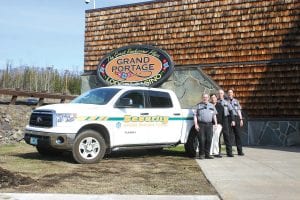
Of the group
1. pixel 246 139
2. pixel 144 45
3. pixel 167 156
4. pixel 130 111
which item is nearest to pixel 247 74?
pixel 246 139

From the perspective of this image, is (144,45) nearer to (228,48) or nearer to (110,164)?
(228,48)

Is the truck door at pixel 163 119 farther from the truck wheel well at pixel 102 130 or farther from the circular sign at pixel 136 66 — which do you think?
the circular sign at pixel 136 66

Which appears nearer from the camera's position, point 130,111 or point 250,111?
point 130,111

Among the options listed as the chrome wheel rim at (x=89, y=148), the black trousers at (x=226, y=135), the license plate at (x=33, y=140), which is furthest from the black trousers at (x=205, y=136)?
the license plate at (x=33, y=140)

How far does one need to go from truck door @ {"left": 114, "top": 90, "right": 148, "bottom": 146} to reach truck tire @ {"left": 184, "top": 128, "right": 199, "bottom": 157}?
148cm

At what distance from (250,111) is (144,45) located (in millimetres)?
4927

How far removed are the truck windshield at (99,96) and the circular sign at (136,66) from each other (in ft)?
20.4

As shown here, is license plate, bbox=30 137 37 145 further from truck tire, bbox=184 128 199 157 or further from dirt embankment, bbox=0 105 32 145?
dirt embankment, bbox=0 105 32 145

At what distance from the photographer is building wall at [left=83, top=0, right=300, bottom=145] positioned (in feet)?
50.6

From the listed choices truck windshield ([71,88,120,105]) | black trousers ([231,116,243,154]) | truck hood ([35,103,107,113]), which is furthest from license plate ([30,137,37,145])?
black trousers ([231,116,243,154])

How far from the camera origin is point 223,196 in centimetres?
637

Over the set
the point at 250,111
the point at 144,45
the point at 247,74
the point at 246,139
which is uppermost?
the point at 144,45

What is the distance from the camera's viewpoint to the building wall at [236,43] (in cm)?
1542

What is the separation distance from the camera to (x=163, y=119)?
36.8 ft
